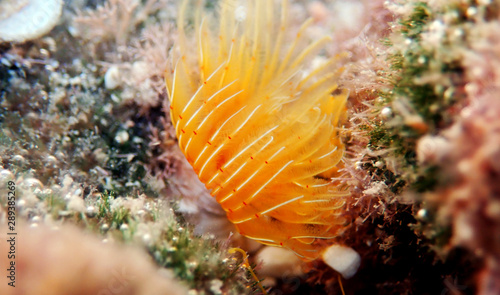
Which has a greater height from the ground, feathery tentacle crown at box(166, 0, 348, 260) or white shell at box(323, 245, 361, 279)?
feathery tentacle crown at box(166, 0, 348, 260)

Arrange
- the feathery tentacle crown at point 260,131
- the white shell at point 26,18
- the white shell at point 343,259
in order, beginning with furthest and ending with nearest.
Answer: the white shell at point 26,18 < the white shell at point 343,259 < the feathery tentacle crown at point 260,131

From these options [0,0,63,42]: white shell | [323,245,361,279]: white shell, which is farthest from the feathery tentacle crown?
[0,0,63,42]: white shell

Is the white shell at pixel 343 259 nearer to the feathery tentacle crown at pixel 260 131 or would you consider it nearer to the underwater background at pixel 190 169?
the underwater background at pixel 190 169

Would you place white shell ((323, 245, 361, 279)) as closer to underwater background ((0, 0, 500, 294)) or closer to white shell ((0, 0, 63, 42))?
underwater background ((0, 0, 500, 294))

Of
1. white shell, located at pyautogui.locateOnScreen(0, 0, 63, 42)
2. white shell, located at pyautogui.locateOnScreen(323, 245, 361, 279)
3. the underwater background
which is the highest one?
white shell, located at pyautogui.locateOnScreen(0, 0, 63, 42)

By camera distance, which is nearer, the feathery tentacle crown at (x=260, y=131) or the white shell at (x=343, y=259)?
the feathery tentacle crown at (x=260, y=131)

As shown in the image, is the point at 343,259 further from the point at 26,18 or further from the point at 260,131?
the point at 26,18

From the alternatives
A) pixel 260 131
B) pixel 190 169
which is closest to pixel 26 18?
pixel 190 169

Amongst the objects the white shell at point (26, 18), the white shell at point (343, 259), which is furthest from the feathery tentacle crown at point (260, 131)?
the white shell at point (26, 18)

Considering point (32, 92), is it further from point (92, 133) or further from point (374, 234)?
point (374, 234)
